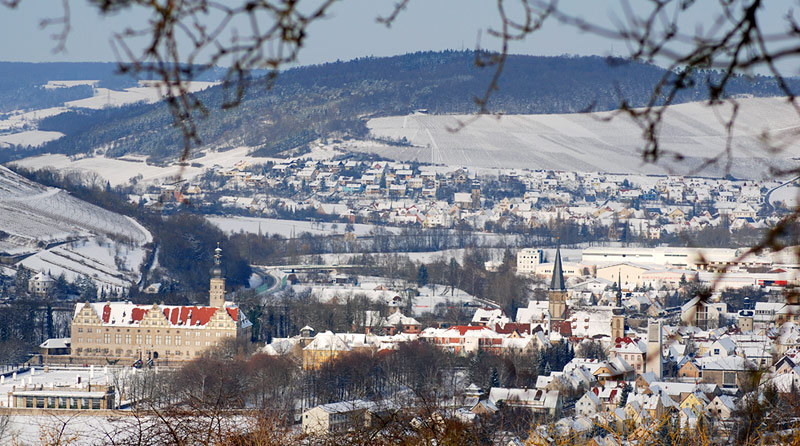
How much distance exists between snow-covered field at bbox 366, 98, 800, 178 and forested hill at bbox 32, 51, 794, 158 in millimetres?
2116

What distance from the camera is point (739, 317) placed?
41781 mm

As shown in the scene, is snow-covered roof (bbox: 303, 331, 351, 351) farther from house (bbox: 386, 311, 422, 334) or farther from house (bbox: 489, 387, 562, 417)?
house (bbox: 489, 387, 562, 417)

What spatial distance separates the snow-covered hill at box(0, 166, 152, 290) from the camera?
4866cm

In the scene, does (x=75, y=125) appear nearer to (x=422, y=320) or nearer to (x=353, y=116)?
(x=353, y=116)

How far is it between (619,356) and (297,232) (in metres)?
38.5

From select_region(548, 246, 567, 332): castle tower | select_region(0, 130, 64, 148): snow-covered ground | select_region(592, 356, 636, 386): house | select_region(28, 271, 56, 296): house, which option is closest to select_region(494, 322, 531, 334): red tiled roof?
select_region(548, 246, 567, 332): castle tower

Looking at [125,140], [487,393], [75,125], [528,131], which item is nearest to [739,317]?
[487,393]

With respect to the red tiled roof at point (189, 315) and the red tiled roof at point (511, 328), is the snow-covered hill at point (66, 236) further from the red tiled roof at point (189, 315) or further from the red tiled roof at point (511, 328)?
the red tiled roof at point (511, 328)

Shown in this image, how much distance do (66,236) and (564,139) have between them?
203ft

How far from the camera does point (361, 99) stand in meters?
120

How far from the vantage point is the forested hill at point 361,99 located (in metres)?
111

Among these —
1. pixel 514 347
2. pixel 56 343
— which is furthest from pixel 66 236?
pixel 514 347

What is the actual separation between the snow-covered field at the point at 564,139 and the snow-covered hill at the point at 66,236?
129 ft

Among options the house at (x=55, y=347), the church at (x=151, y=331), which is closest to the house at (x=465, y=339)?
the church at (x=151, y=331)
